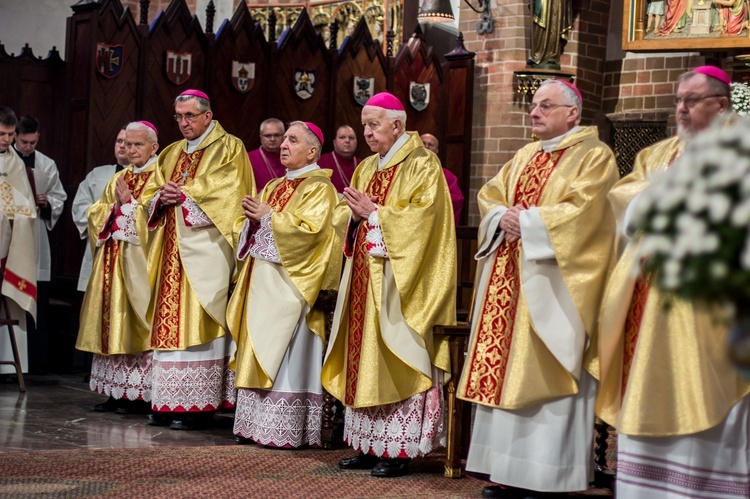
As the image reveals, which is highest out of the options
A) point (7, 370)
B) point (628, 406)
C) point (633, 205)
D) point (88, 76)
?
point (88, 76)

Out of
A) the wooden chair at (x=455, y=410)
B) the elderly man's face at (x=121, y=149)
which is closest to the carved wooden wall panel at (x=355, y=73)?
the elderly man's face at (x=121, y=149)

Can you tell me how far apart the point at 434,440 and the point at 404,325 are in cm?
62

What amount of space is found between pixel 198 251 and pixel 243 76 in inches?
161

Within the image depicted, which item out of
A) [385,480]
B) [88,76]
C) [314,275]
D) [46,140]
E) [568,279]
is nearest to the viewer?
[568,279]

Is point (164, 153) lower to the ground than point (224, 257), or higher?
higher

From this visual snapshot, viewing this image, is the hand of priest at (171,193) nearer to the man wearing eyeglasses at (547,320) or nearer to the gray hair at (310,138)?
the gray hair at (310,138)

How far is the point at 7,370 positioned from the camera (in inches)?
341

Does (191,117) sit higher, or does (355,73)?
(355,73)

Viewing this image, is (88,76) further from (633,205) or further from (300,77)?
(633,205)

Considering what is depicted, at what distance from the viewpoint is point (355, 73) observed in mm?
11406

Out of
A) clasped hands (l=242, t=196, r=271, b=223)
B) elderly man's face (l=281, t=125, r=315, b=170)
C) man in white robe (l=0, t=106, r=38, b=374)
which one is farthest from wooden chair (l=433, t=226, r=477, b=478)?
man in white robe (l=0, t=106, r=38, b=374)

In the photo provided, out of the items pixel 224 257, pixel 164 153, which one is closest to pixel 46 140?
pixel 164 153

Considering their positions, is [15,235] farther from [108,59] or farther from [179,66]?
[179,66]

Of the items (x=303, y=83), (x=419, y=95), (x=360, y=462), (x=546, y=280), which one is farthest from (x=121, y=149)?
(x=546, y=280)
